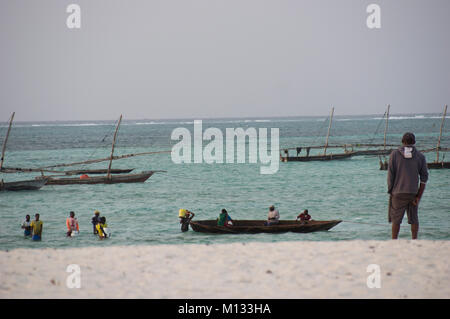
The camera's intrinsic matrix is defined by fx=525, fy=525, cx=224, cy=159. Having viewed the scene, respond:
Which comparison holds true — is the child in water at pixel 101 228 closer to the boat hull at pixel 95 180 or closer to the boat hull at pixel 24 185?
the boat hull at pixel 24 185

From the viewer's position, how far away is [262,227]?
742 inches

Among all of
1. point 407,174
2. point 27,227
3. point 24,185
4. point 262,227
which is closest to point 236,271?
point 407,174

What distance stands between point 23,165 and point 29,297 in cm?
6088

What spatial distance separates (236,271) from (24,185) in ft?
109

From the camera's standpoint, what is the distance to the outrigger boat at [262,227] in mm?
18812

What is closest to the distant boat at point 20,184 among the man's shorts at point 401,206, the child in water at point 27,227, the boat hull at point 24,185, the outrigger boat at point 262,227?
the boat hull at point 24,185

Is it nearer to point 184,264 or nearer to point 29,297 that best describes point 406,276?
point 184,264

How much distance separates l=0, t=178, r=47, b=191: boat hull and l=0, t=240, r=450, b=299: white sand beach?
28917 millimetres

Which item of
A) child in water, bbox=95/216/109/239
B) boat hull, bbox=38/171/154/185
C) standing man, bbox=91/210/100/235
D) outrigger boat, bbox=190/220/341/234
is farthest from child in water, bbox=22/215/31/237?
boat hull, bbox=38/171/154/185

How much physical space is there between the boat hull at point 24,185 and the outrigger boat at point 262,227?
895 inches

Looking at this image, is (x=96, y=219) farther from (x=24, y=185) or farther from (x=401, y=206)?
(x=24, y=185)

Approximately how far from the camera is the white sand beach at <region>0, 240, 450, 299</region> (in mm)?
7633

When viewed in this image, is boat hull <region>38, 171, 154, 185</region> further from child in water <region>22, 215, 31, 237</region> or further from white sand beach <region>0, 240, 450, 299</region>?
white sand beach <region>0, 240, 450, 299</region>

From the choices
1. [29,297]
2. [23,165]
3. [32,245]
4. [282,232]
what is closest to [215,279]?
[29,297]
